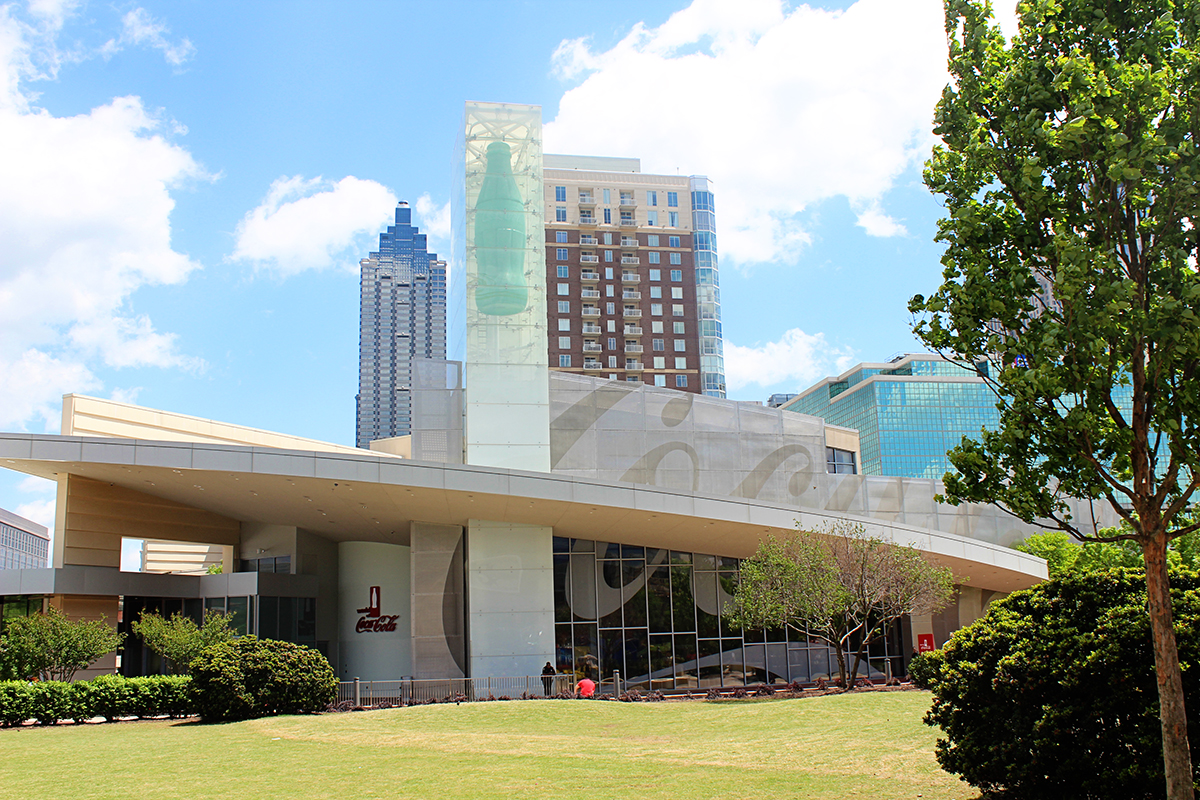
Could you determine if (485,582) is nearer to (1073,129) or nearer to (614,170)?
(1073,129)

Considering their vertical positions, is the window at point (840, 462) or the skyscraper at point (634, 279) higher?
the skyscraper at point (634, 279)

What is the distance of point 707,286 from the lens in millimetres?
96750

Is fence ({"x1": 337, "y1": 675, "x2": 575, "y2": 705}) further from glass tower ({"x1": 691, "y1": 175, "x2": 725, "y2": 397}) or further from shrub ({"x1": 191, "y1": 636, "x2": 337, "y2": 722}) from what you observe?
glass tower ({"x1": 691, "y1": 175, "x2": 725, "y2": 397})

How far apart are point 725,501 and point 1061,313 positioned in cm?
1989

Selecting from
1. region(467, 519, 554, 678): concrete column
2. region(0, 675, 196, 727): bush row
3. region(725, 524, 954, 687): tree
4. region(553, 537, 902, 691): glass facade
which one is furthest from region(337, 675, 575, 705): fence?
region(725, 524, 954, 687): tree

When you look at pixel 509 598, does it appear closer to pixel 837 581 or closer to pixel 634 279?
pixel 837 581

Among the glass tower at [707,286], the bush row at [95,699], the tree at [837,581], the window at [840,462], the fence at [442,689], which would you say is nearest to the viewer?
the bush row at [95,699]

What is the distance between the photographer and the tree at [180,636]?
29.0 m

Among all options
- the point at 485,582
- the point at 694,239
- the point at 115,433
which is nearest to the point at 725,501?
the point at 485,582

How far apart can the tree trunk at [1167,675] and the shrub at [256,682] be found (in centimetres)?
1991

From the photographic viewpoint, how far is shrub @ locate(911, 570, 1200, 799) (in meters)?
8.80

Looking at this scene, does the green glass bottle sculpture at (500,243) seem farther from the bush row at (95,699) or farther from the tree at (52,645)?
the bush row at (95,699)

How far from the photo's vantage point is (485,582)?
30.2 m

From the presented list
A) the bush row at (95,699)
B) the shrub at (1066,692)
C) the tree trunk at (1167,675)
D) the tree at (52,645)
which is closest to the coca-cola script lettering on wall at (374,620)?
the tree at (52,645)
